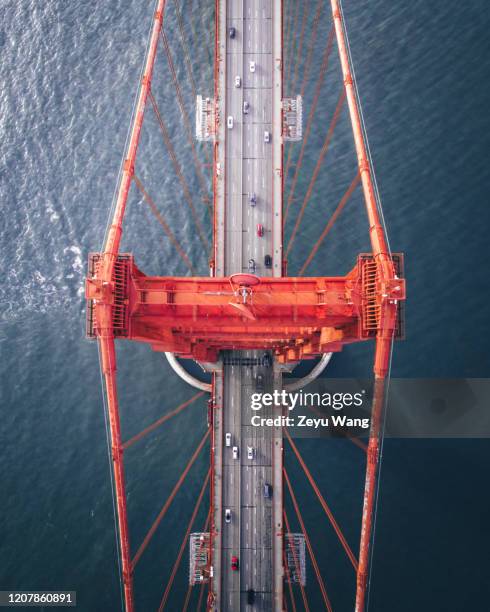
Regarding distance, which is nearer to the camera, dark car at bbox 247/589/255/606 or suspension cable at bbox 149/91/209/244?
dark car at bbox 247/589/255/606

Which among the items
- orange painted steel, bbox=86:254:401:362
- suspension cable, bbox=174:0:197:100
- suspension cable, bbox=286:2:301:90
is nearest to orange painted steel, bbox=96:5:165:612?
orange painted steel, bbox=86:254:401:362

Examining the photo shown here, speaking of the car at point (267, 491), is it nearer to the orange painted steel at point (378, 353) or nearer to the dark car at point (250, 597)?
the dark car at point (250, 597)

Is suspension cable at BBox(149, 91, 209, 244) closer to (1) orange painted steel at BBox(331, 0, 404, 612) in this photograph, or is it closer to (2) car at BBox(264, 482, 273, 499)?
(2) car at BBox(264, 482, 273, 499)

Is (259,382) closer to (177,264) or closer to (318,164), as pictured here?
(177,264)

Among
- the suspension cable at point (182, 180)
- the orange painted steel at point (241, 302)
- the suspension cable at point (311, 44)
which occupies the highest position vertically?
the suspension cable at point (311, 44)

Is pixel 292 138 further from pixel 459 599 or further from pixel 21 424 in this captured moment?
pixel 459 599

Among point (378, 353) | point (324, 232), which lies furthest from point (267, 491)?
point (378, 353)

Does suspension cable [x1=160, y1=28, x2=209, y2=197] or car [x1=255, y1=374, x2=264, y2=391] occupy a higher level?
suspension cable [x1=160, y1=28, x2=209, y2=197]

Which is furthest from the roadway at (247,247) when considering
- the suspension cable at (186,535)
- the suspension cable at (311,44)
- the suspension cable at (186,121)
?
the suspension cable at (186,121)

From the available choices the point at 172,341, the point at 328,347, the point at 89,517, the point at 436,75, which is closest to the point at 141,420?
the point at 89,517
